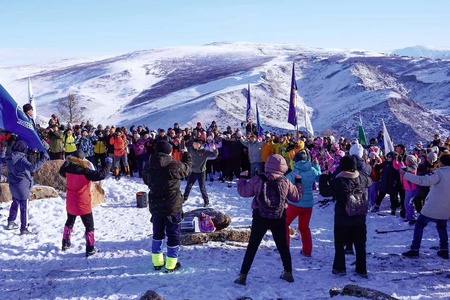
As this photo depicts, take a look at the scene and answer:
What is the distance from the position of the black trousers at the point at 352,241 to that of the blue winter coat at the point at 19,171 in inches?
240

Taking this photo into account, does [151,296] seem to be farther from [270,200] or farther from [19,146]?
[19,146]

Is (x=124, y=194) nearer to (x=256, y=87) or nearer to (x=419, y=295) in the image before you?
(x=419, y=295)

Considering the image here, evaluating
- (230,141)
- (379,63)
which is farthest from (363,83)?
(230,141)

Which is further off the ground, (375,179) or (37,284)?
(375,179)

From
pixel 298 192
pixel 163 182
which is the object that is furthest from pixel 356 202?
pixel 163 182

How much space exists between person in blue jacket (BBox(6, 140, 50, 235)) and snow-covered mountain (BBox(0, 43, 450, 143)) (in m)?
39.8

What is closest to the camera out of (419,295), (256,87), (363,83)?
(419,295)

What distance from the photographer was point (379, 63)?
386 feet

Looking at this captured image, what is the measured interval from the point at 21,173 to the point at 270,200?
18.6 feet

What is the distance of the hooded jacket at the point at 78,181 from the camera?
7320mm

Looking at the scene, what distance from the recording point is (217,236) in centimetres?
811

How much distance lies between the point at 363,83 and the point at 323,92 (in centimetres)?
755

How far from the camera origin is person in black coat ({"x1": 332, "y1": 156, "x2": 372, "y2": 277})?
248 inches

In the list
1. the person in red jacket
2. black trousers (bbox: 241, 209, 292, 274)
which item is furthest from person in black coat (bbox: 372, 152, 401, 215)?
the person in red jacket
